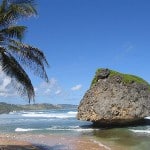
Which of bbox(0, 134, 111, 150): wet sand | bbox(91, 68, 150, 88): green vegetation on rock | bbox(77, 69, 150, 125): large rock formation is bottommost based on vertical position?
bbox(0, 134, 111, 150): wet sand

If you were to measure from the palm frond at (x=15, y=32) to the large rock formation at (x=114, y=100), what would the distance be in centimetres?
1612

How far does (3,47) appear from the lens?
778 inches

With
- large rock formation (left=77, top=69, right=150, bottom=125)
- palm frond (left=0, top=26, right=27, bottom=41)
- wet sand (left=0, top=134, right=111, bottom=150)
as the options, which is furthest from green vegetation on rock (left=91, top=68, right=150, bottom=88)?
palm frond (left=0, top=26, right=27, bottom=41)

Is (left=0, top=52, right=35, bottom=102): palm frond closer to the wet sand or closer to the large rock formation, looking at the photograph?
the wet sand

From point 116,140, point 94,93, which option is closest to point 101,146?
point 116,140

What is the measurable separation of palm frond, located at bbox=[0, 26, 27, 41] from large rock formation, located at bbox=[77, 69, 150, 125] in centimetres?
1612

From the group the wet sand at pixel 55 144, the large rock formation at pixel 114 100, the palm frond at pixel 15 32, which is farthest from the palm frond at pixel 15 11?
the large rock formation at pixel 114 100

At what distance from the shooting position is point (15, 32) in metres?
20.1

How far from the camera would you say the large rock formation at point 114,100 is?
34.9m

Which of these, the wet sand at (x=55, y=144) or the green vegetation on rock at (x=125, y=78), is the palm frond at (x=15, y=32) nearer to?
the wet sand at (x=55, y=144)

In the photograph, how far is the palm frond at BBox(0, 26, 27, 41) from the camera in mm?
19906

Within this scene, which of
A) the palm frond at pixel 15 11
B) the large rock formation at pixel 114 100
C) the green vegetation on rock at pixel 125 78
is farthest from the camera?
the green vegetation on rock at pixel 125 78

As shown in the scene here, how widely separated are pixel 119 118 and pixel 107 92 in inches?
98.6

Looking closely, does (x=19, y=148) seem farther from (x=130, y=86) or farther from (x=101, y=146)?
(x=130, y=86)
